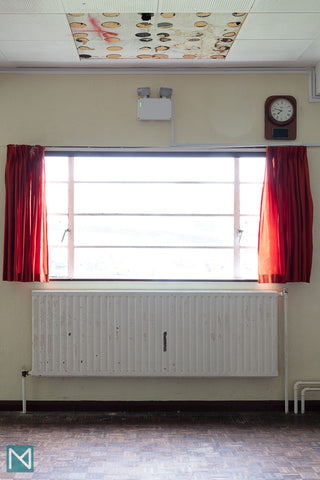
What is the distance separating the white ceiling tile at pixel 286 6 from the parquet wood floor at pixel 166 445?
8.89 ft

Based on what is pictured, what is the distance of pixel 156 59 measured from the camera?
147 inches

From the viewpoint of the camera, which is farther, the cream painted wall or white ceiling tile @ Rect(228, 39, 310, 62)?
the cream painted wall

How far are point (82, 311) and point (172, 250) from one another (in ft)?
2.85

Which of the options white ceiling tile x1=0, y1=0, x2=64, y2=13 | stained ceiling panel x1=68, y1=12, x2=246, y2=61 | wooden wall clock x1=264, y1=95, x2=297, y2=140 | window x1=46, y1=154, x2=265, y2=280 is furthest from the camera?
window x1=46, y1=154, x2=265, y2=280

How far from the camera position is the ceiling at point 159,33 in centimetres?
283

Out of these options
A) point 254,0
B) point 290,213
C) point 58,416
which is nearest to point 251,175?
point 290,213

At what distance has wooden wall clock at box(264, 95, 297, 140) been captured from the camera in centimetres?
391

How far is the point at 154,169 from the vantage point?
4020mm

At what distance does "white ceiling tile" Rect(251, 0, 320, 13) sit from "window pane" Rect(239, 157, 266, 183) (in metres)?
1.32

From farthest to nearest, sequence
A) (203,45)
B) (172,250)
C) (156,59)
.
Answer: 1. (172,250)
2. (156,59)
3. (203,45)

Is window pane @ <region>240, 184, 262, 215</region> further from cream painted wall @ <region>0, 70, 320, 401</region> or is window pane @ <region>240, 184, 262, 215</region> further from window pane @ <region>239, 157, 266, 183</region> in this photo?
cream painted wall @ <region>0, 70, 320, 401</region>

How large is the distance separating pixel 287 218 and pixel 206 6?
1720 millimetres

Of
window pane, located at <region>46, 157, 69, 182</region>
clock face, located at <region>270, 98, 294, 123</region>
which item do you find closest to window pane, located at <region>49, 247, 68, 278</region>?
window pane, located at <region>46, 157, 69, 182</region>

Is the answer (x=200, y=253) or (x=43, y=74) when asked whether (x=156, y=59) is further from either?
(x=200, y=253)
